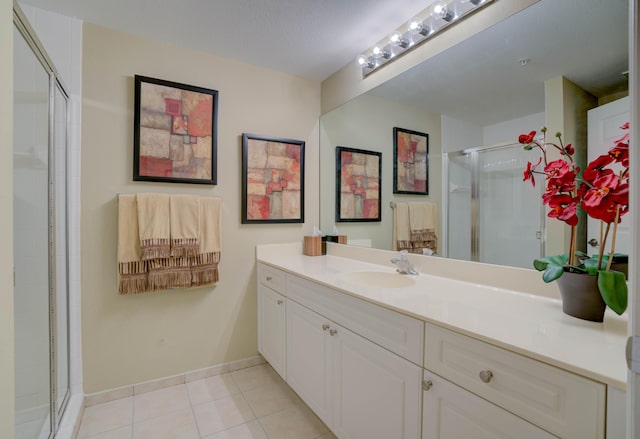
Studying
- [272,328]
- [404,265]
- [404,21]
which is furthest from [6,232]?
[404,21]

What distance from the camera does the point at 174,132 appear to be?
1.92m

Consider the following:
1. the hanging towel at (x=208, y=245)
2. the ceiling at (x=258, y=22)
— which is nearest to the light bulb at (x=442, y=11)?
the ceiling at (x=258, y=22)

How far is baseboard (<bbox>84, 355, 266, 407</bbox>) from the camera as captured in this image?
70.6 inches

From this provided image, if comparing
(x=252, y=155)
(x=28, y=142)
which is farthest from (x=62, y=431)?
(x=252, y=155)

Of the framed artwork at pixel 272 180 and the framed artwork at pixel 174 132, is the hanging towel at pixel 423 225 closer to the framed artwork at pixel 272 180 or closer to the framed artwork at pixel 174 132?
the framed artwork at pixel 272 180

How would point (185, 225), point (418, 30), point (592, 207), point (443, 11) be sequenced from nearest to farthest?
point (592, 207) < point (443, 11) < point (418, 30) < point (185, 225)

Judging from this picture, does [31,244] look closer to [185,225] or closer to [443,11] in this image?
[185,225]

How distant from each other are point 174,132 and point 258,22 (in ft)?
2.79

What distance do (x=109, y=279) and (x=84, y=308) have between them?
0.67 ft

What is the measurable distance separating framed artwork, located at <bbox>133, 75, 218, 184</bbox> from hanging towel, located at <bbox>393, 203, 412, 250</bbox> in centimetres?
126

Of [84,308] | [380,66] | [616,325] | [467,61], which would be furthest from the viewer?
[380,66]

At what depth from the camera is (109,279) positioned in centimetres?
181

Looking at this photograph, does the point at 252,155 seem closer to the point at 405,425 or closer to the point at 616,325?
the point at 405,425

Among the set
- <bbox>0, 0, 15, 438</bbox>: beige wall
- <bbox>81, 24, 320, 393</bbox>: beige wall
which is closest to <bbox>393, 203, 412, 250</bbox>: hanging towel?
<bbox>81, 24, 320, 393</bbox>: beige wall
